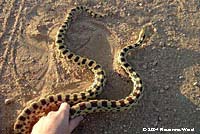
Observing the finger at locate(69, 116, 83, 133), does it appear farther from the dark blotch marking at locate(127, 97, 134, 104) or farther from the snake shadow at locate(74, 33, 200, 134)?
the dark blotch marking at locate(127, 97, 134, 104)

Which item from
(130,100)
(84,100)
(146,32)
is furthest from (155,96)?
(146,32)

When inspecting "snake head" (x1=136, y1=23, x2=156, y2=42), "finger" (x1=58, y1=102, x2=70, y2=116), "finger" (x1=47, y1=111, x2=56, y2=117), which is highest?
"snake head" (x1=136, y1=23, x2=156, y2=42)

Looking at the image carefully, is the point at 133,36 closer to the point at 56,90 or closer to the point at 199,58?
the point at 199,58

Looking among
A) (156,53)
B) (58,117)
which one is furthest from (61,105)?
(156,53)

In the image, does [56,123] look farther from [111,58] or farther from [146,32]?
[146,32]

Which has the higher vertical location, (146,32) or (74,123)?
(146,32)

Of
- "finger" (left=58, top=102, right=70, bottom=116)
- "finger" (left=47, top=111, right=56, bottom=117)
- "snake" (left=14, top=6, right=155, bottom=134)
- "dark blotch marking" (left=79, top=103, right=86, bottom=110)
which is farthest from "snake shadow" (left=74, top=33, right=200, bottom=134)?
"finger" (left=47, top=111, right=56, bottom=117)

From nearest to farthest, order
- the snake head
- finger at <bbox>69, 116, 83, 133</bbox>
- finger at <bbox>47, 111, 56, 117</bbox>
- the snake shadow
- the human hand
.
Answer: the human hand → finger at <bbox>47, 111, 56, 117</bbox> → finger at <bbox>69, 116, 83, 133</bbox> → the snake shadow → the snake head
